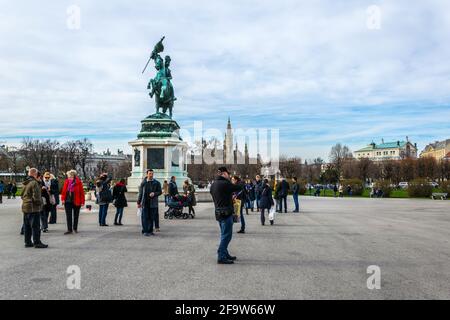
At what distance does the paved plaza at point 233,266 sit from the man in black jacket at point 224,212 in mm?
295

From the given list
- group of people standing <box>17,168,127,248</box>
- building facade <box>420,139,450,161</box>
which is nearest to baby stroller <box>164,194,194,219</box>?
group of people standing <box>17,168,127,248</box>

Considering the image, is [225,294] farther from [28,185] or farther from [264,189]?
[264,189]

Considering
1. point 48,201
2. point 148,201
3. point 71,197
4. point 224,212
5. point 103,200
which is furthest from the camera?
point 103,200

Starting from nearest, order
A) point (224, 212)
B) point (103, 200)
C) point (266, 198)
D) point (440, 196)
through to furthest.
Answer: point (224, 212), point (103, 200), point (266, 198), point (440, 196)

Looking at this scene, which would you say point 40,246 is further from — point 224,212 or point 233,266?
point 233,266

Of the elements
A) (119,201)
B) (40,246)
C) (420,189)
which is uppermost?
(119,201)

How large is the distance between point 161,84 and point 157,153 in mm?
6300

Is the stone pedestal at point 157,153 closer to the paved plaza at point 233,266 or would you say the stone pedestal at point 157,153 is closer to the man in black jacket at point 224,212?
the paved plaza at point 233,266

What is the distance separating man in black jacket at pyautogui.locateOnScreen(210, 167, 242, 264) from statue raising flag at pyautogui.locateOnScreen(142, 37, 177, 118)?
93.7ft

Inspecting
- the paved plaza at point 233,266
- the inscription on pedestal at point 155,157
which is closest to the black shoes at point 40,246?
the paved plaza at point 233,266

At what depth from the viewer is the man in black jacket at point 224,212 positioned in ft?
32.3

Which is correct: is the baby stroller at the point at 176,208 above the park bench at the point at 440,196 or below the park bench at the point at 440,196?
above

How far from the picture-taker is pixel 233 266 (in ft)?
31.4

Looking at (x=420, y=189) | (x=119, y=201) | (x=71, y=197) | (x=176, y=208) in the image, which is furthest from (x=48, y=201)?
(x=420, y=189)
